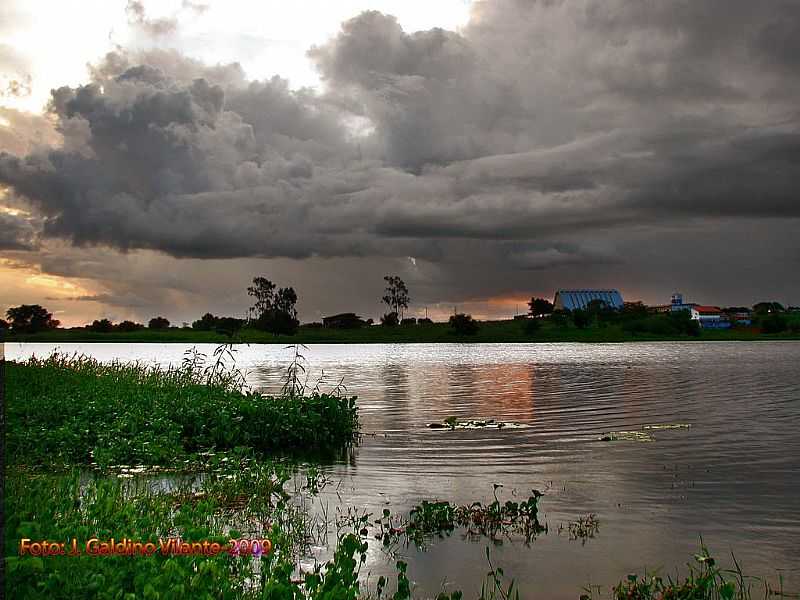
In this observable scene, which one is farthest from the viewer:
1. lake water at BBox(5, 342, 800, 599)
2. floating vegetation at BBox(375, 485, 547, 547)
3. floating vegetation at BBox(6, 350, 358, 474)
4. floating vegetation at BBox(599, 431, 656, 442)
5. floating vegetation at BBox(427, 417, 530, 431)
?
floating vegetation at BBox(427, 417, 530, 431)

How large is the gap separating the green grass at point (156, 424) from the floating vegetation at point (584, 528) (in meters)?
9.18

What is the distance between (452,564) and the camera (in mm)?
12234

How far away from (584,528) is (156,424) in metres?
14.2

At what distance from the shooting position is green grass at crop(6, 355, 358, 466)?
2017 centimetres

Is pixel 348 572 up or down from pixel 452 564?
up

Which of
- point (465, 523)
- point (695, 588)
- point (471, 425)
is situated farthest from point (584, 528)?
point (471, 425)

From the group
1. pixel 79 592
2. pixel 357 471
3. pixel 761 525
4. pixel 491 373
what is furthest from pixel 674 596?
pixel 491 373

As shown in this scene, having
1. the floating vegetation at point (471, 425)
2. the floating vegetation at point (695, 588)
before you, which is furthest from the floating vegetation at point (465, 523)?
Answer: the floating vegetation at point (471, 425)

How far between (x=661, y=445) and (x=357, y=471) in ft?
36.5

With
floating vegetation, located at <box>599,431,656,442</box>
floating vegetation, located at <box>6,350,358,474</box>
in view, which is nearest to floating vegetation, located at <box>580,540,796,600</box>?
floating vegetation, located at <box>6,350,358,474</box>

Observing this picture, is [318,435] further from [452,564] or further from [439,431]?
[452,564]

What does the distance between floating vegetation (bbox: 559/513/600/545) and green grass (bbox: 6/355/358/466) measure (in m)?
9.18

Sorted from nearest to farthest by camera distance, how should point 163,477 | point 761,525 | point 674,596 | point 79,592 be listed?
point 79,592 → point 674,596 → point 761,525 → point 163,477

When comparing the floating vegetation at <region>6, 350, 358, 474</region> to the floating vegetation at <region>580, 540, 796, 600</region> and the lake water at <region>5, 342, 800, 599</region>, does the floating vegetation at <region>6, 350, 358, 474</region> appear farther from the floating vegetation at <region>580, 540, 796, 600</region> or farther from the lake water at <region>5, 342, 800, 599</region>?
the floating vegetation at <region>580, 540, 796, 600</region>
